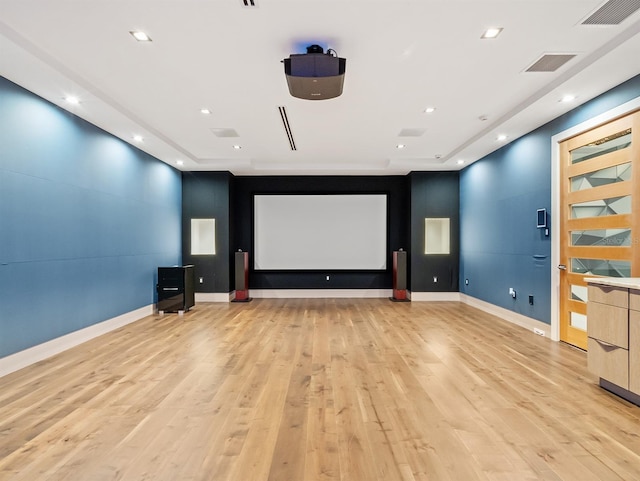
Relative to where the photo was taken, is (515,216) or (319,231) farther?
(319,231)

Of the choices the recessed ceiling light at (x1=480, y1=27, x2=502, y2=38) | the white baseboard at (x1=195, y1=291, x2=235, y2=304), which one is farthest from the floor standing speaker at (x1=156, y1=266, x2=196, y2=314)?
the recessed ceiling light at (x1=480, y1=27, x2=502, y2=38)

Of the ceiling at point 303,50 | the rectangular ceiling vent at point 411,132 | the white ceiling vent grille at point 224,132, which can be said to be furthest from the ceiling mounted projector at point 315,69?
the rectangular ceiling vent at point 411,132

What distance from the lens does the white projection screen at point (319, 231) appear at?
9.01m

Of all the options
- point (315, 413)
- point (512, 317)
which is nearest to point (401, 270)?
point (512, 317)

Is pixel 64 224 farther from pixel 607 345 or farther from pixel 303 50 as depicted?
pixel 607 345

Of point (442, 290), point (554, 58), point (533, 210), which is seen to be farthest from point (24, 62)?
point (442, 290)

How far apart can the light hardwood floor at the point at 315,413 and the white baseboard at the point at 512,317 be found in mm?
264

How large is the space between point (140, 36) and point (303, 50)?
137cm

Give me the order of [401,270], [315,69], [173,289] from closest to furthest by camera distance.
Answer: [315,69] < [173,289] < [401,270]

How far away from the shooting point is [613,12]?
272cm

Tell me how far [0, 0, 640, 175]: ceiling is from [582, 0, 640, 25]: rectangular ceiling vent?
0.02 m

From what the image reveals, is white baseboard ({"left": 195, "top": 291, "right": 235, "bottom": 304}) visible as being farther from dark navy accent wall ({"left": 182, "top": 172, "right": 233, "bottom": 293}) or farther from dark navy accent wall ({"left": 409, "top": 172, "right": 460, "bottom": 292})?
dark navy accent wall ({"left": 409, "top": 172, "right": 460, "bottom": 292})

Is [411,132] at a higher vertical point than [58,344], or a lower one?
higher

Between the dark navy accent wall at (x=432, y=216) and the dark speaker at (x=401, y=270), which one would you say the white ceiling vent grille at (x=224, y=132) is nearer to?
the dark navy accent wall at (x=432, y=216)
